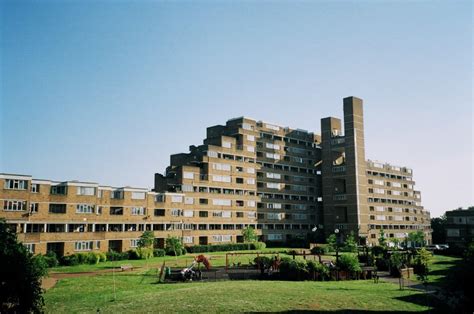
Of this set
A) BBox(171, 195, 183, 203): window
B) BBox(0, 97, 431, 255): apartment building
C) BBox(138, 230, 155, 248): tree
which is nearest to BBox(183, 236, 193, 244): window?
BBox(0, 97, 431, 255): apartment building

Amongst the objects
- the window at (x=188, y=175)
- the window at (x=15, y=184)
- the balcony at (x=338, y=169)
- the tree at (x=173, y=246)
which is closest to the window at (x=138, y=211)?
the tree at (x=173, y=246)

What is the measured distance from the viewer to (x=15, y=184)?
192 ft

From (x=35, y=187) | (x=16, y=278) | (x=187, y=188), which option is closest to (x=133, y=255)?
(x=35, y=187)

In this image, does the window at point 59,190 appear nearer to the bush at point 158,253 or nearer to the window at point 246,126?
the bush at point 158,253

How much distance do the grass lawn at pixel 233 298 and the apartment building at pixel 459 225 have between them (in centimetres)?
7858

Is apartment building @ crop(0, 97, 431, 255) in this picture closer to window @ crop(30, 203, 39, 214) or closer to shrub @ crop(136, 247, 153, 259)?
window @ crop(30, 203, 39, 214)

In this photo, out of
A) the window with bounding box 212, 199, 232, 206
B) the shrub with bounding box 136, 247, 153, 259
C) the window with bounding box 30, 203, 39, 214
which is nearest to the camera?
the window with bounding box 30, 203, 39, 214

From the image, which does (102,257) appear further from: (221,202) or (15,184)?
(221,202)

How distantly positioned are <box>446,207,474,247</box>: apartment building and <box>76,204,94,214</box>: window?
83662mm

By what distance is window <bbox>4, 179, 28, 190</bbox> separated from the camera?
57.6 m

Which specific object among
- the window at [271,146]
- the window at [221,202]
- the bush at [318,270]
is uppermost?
the window at [271,146]

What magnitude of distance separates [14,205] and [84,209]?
1115 cm

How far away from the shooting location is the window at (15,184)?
5757 cm

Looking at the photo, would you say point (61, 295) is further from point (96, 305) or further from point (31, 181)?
point (31, 181)
